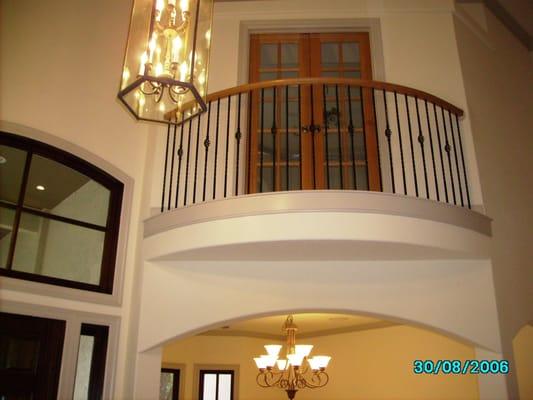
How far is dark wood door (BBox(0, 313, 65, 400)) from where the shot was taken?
11.4ft

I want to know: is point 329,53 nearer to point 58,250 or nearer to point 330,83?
point 330,83

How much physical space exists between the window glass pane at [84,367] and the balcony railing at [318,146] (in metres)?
1.27

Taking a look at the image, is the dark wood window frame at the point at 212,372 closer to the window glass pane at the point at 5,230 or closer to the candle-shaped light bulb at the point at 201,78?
the window glass pane at the point at 5,230

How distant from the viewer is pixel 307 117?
5293mm

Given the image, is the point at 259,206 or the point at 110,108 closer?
the point at 259,206

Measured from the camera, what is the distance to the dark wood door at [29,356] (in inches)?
137

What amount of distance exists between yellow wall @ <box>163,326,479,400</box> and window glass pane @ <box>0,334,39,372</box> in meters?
3.95

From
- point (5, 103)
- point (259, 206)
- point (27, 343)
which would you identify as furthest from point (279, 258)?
point (5, 103)

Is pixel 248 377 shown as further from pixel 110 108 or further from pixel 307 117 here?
pixel 110 108

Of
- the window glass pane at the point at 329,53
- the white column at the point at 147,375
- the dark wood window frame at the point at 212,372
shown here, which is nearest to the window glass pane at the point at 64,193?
the white column at the point at 147,375

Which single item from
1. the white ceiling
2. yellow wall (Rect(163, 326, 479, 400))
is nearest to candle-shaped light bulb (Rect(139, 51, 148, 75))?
the white ceiling

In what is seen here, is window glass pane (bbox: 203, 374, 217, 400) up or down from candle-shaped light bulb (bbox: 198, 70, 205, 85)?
down

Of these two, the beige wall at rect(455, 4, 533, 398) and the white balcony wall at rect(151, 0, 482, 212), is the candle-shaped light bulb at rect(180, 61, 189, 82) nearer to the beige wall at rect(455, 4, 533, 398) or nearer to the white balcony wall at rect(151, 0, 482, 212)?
the white balcony wall at rect(151, 0, 482, 212)

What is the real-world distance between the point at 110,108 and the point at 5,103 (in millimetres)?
972
